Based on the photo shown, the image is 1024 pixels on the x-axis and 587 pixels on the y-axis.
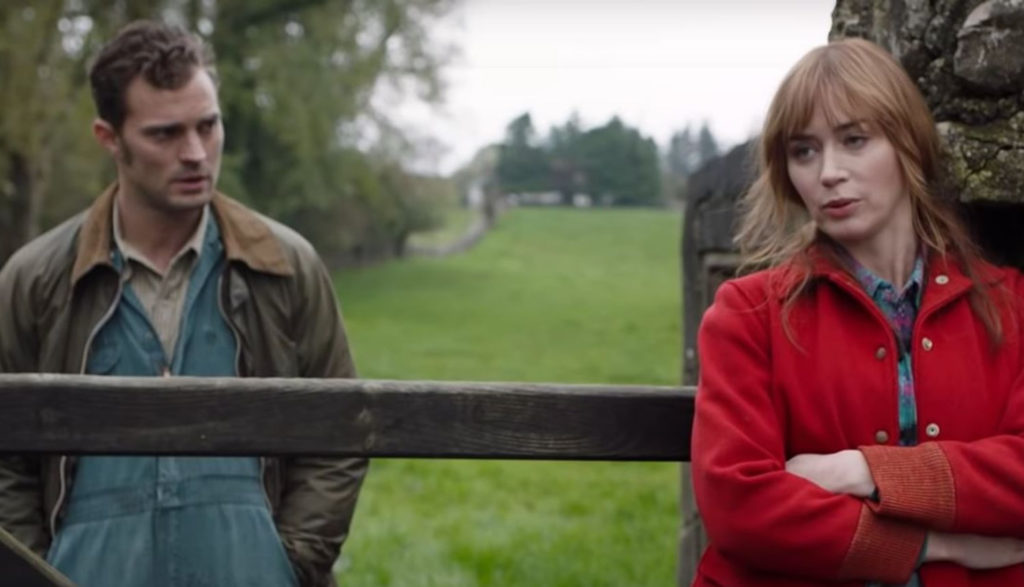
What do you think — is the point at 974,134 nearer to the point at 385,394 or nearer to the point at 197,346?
the point at 385,394

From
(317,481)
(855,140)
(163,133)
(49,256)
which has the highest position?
(855,140)

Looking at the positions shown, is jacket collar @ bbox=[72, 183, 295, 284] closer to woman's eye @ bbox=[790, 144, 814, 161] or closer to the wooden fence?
the wooden fence

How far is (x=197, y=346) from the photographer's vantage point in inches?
133

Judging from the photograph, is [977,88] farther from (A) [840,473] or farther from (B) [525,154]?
(B) [525,154]

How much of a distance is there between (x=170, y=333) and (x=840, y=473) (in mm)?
1566

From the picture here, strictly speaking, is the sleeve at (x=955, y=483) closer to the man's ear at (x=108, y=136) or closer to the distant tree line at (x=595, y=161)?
the man's ear at (x=108, y=136)

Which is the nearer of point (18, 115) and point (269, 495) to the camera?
point (269, 495)

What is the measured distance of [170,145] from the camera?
3539 millimetres

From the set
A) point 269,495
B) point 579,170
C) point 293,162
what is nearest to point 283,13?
point 293,162

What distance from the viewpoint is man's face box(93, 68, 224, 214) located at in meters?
3.49

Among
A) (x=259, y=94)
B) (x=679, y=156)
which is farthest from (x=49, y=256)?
(x=679, y=156)

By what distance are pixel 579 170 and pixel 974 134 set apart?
29337mm

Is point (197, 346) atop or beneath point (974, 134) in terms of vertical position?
beneath

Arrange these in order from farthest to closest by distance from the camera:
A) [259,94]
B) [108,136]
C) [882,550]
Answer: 1. [259,94]
2. [108,136]
3. [882,550]
